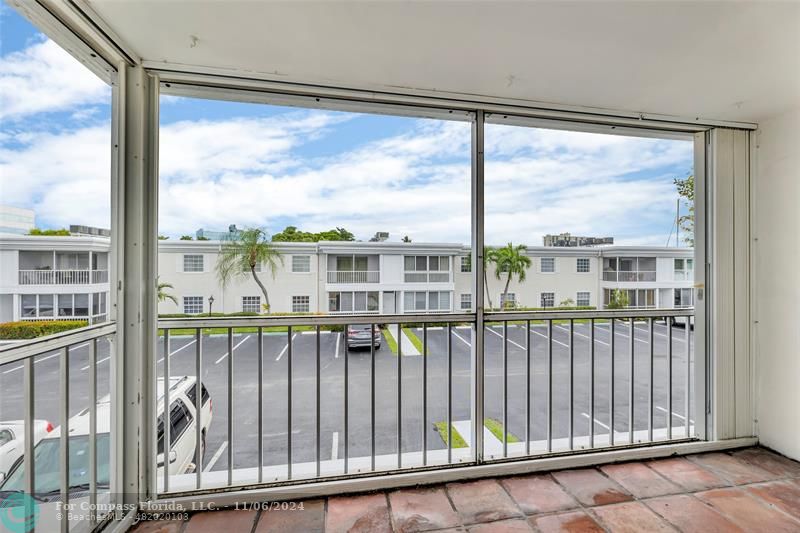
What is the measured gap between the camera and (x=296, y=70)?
175 centimetres

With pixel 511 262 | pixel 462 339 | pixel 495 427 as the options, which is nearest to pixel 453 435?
pixel 495 427

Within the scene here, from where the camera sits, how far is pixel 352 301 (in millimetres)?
1981

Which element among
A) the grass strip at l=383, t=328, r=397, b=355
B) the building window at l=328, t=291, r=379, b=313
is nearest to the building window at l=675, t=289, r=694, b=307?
the grass strip at l=383, t=328, r=397, b=355

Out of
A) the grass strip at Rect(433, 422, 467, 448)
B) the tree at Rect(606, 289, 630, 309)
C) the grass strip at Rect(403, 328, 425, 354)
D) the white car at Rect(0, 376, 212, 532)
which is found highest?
the tree at Rect(606, 289, 630, 309)

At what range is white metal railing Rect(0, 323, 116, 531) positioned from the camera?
1.13 m

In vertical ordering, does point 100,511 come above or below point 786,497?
above

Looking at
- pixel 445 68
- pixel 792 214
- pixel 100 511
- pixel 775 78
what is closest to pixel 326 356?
pixel 100 511

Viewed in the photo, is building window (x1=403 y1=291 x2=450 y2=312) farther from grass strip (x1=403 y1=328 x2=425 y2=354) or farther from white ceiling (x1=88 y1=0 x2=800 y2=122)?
white ceiling (x1=88 y1=0 x2=800 y2=122)

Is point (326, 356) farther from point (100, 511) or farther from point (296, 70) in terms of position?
point (296, 70)

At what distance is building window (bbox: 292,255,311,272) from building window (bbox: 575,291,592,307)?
1.67 meters

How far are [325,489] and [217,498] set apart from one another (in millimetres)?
533

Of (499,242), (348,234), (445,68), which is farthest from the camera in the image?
(499,242)

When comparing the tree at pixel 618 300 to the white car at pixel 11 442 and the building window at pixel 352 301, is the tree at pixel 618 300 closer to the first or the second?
the building window at pixel 352 301

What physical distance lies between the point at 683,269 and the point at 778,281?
1.72ft
